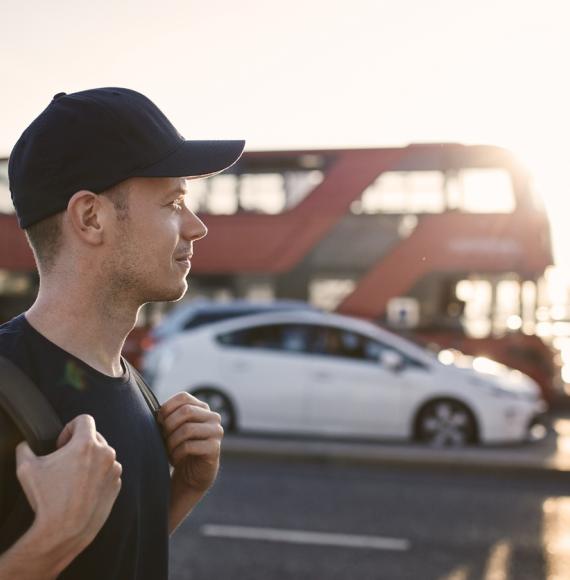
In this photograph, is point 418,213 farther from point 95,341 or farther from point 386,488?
point 95,341

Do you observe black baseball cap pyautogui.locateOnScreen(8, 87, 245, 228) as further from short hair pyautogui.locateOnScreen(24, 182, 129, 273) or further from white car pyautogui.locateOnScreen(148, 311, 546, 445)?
white car pyautogui.locateOnScreen(148, 311, 546, 445)

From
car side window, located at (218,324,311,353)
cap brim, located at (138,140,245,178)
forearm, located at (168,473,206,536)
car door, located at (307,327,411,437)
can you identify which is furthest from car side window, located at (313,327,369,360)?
cap brim, located at (138,140,245,178)

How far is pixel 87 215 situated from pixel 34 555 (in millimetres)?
529

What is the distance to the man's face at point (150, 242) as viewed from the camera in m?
1.51

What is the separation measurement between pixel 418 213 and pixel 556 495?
23.8 ft

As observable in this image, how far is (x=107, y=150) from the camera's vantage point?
1458mm

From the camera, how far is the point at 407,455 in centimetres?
923

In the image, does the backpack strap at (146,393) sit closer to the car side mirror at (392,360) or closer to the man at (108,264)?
the man at (108,264)

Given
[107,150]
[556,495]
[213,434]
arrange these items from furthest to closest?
[556,495] → [213,434] → [107,150]

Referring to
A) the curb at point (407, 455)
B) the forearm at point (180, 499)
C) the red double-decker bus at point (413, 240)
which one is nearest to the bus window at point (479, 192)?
the red double-decker bus at point (413, 240)

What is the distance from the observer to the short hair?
1483mm

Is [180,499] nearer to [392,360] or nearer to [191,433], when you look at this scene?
[191,433]

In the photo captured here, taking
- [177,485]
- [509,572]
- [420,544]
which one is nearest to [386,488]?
[420,544]

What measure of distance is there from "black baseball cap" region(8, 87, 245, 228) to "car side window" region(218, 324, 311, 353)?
9.19 meters
